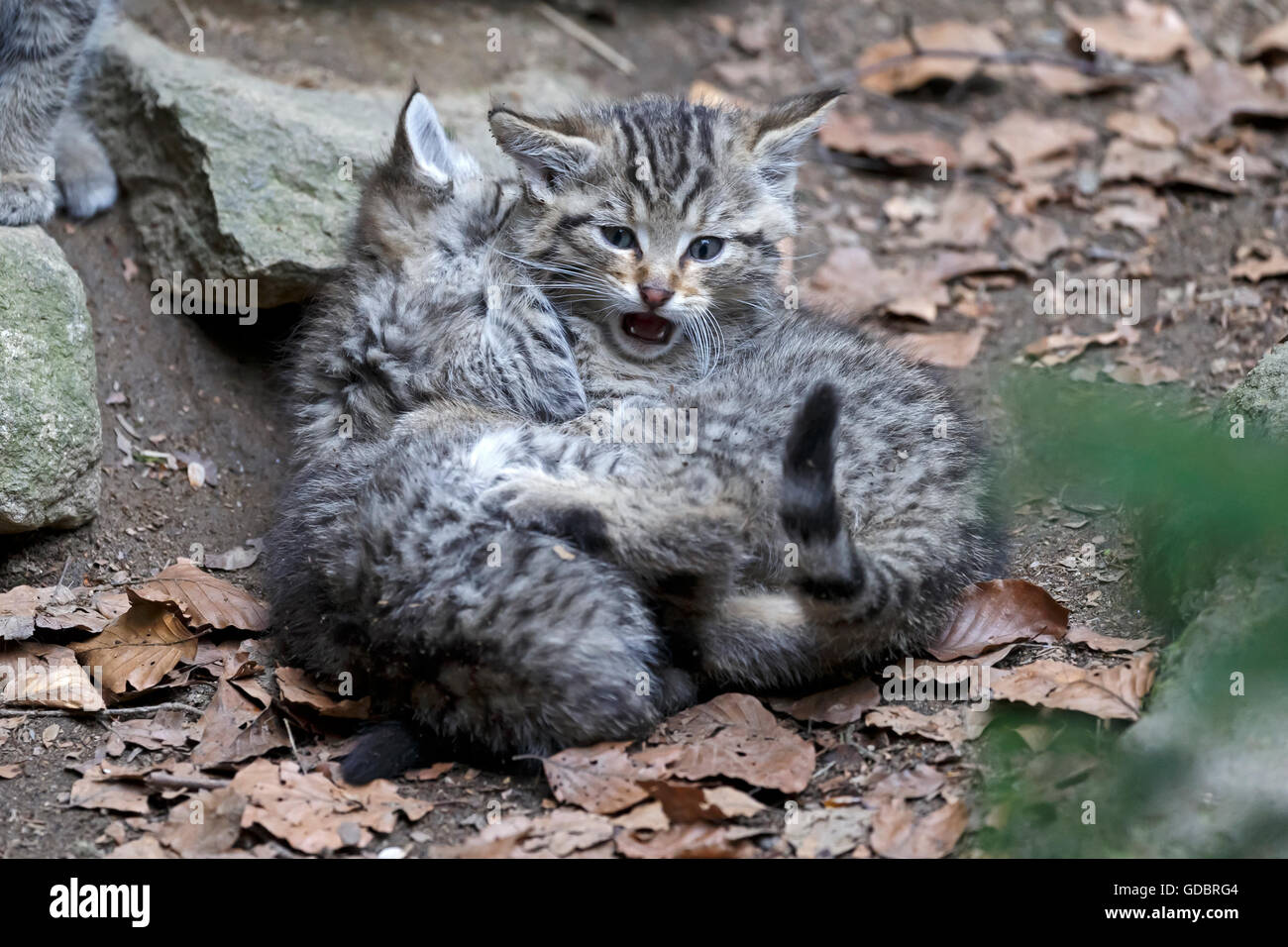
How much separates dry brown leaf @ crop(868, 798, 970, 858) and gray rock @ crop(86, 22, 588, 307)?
353 cm

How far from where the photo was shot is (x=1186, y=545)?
155 inches

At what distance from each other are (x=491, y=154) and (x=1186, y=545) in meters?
3.96

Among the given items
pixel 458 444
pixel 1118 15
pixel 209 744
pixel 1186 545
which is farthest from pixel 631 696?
pixel 1118 15

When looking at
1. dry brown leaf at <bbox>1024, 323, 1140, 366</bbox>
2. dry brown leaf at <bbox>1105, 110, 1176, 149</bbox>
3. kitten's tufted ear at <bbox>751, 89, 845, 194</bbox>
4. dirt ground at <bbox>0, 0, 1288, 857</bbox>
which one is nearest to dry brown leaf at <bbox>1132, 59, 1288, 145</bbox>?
dry brown leaf at <bbox>1105, 110, 1176, 149</bbox>

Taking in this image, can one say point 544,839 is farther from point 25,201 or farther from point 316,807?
point 25,201

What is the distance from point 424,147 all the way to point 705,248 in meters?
1.21

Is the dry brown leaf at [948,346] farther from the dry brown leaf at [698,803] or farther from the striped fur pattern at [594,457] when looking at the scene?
the dry brown leaf at [698,803]

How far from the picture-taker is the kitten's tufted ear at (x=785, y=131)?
501cm

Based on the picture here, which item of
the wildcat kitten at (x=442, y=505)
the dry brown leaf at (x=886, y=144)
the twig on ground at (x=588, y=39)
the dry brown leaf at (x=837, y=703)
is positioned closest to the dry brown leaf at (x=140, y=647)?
the wildcat kitten at (x=442, y=505)

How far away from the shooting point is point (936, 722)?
4113mm

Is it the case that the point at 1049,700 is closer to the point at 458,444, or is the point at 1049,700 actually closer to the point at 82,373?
the point at 458,444

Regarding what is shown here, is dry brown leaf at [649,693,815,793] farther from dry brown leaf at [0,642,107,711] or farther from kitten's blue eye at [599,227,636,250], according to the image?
dry brown leaf at [0,642,107,711]

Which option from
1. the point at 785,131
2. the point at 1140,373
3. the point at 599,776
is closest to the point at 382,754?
the point at 599,776

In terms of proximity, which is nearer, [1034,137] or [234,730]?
[234,730]
